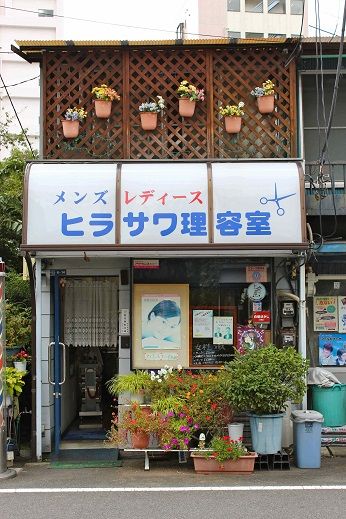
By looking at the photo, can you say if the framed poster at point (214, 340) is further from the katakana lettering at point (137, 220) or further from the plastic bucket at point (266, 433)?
the katakana lettering at point (137, 220)

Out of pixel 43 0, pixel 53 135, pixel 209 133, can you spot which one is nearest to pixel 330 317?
pixel 209 133

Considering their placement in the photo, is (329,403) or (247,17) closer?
(329,403)

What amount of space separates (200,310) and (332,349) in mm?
2476

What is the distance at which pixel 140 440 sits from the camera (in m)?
9.71

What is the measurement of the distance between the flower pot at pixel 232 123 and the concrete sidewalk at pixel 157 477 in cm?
515

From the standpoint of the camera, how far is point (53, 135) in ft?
36.4

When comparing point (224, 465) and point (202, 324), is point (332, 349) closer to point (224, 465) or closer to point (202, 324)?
point (202, 324)

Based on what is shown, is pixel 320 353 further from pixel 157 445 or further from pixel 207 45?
pixel 207 45

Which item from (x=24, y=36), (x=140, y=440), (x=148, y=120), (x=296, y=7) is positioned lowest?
(x=140, y=440)

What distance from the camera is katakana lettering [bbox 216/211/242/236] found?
394 inches

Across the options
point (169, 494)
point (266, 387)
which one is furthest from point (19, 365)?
point (266, 387)

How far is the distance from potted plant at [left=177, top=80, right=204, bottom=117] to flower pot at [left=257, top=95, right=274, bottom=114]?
3.31ft

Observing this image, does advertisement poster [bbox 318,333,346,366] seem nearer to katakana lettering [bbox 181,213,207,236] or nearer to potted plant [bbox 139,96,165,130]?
katakana lettering [bbox 181,213,207,236]

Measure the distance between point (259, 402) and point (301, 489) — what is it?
1.34 m
